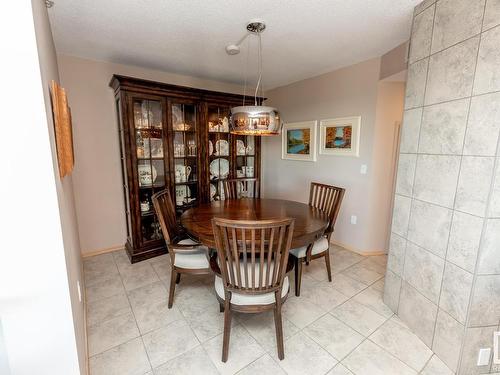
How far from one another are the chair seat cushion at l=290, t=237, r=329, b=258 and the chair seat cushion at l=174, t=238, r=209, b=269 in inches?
31.1

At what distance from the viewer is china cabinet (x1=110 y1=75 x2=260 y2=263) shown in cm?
270

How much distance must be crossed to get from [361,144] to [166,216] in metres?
2.41

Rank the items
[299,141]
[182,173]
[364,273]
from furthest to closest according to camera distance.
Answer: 1. [299,141]
2. [182,173]
3. [364,273]

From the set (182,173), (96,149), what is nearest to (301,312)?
(182,173)

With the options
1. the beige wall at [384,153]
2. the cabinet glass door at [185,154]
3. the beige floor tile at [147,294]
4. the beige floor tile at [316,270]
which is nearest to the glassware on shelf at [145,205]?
the cabinet glass door at [185,154]

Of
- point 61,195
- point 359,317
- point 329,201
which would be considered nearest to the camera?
point 61,195

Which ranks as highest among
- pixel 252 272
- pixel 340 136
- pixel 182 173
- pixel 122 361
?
pixel 340 136

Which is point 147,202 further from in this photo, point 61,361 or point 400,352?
point 400,352

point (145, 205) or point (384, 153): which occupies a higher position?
point (384, 153)

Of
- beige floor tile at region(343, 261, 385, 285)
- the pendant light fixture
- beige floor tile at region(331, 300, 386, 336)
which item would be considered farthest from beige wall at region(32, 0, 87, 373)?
beige floor tile at region(343, 261, 385, 285)

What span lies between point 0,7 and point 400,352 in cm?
267

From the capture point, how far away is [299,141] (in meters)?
A: 3.72

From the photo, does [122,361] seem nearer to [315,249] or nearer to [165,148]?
[315,249]

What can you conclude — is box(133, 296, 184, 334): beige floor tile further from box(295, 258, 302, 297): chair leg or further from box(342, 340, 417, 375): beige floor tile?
box(342, 340, 417, 375): beige floor tile
